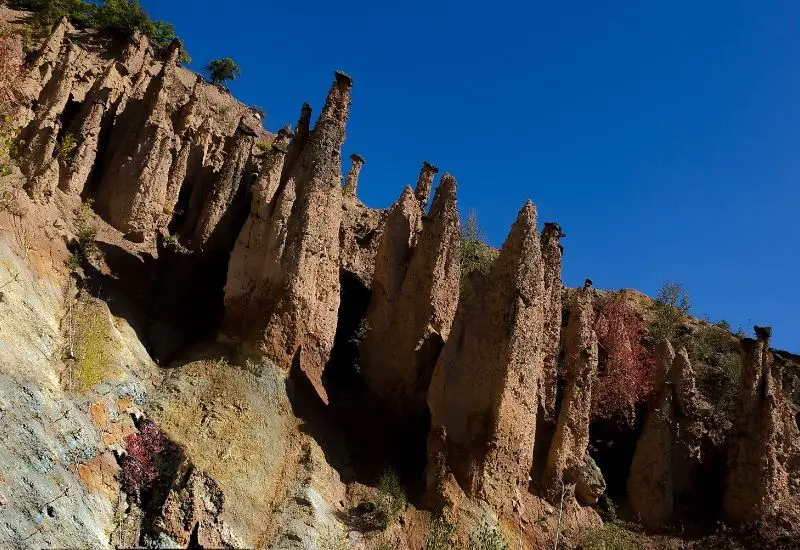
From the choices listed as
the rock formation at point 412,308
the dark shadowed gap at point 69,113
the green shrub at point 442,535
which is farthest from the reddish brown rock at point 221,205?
the green shrub at point 442,535

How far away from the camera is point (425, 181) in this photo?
1235 inches

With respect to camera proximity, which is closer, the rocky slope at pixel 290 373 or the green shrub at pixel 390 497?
the rocky slope at pixel 290 373

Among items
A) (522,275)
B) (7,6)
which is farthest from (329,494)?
(7,6)

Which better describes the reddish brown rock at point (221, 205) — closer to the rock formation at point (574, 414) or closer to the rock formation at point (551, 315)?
the rock formation at point (551, 315)

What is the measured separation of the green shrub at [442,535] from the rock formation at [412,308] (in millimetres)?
4371

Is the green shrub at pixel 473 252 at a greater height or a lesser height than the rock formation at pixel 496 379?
greater

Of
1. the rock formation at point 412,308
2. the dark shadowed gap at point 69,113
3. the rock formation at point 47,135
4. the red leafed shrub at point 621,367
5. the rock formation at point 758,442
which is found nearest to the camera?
the rock formation at point 47,135

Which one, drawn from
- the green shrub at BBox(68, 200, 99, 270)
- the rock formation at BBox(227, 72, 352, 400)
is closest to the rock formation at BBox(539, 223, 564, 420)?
the rock formation at BBox(227, 72, 352, 400)

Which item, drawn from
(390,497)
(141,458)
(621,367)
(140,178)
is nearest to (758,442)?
(621,367)

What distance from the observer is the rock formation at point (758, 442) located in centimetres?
2066

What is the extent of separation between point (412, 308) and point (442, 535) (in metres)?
7.38

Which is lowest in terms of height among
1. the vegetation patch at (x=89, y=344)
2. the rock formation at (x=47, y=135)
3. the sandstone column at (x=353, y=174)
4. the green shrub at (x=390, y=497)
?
the green shrub at (x=390, y=497)

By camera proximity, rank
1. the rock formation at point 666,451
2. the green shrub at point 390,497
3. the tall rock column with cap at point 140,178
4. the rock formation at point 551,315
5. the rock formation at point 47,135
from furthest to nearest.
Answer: the rock formation at point 551,315
the tall rock column with cap at point 140,178
the rock formation at point 666,451
the rock formation at point 47,135
the green shrub at point 390,497

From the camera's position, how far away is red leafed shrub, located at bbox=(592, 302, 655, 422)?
25.2 meters
